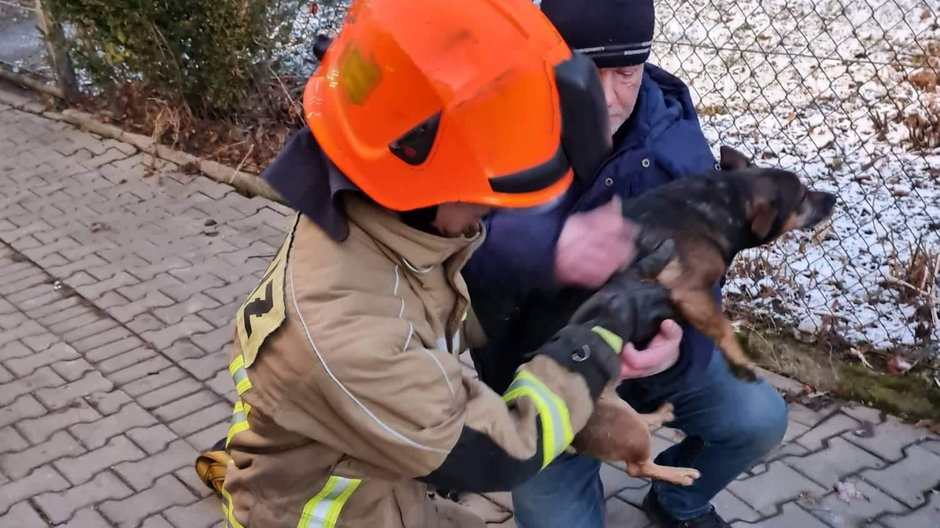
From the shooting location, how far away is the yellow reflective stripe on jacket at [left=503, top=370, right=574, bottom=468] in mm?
1776

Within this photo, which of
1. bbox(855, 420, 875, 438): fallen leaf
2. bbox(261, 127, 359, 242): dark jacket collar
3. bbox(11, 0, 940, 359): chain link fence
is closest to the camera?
bbox(261, 127, 359, 242): dark jacket collar

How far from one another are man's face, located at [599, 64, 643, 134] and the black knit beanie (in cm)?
2

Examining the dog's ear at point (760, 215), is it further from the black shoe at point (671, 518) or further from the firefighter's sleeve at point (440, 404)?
the black shoe at point (671, 518)

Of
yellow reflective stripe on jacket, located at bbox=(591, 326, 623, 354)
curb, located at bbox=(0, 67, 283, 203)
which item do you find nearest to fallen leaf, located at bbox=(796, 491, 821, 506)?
yellow reflective stripe on jacket, located at bbox=(591, 326, 623, 354)

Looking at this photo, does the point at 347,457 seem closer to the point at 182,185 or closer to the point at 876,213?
the point at 876,213

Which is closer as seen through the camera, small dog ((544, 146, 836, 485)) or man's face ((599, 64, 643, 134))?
small dog ((544, 146, 836, 485))

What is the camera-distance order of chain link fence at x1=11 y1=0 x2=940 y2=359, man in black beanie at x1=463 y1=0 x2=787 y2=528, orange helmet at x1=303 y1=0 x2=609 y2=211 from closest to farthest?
orange helmet at x1=303 y1=0 x2=609 y2=211 → man in black beanie at x1=463 y1=0 x2=787 y2=528 → chain link fence at x1=11 y1=0 x2=940 y2=359

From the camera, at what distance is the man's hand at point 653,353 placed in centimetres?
189

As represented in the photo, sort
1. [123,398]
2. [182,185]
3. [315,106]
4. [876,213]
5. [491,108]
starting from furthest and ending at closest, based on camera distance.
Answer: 1. [182,185]
2. [876,213]
3. [123,398]
4. [315,106]
5. [491,108]

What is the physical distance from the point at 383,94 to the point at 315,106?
18cm

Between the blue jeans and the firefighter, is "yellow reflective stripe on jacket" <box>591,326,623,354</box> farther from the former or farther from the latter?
the blue jeans

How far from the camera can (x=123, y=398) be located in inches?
156

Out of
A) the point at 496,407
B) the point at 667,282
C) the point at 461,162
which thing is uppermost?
the point at 461,162

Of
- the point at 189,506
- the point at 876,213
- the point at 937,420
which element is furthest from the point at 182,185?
the point at 937,420
